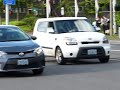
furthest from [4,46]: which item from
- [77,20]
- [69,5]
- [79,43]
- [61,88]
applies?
[69,5]

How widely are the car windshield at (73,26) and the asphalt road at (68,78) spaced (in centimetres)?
162

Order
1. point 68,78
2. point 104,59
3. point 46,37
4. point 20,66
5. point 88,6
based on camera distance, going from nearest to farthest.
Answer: point 68,78
point 20,66
point 104,59
point 46,37
point 88,6

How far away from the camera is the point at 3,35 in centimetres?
1488

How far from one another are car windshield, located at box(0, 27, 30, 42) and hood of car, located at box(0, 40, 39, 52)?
1.83ft

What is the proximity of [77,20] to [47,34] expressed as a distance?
4.04 feet

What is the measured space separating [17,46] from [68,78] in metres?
1.65

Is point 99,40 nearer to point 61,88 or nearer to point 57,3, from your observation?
point 61,88

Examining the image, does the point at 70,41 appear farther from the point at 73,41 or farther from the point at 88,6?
the point at 88,6

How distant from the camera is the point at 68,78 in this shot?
1350cm

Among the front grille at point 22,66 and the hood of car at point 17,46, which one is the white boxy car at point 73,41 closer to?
the hood of car at point 17,46

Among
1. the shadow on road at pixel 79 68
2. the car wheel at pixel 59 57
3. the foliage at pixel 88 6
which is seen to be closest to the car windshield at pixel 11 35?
the shadow on road at pixel 79 68

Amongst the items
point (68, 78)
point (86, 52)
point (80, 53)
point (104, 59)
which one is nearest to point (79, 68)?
point (80, 53)

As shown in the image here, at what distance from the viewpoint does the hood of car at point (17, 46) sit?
13.7m

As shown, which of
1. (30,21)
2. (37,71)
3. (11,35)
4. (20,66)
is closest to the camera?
(20,66)
